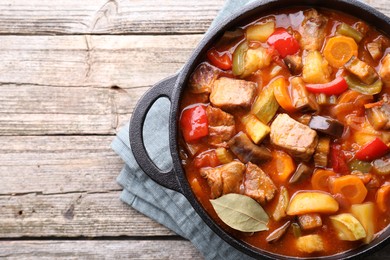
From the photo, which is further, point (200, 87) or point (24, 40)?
point (24, 40)

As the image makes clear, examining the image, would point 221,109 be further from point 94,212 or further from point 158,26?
point 94,212

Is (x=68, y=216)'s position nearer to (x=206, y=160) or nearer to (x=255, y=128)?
(x=206, y=160)

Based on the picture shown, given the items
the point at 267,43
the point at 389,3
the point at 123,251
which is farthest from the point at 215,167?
the point at 389,3

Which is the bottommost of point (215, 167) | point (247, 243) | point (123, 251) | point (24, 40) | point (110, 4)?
point (123, 251)

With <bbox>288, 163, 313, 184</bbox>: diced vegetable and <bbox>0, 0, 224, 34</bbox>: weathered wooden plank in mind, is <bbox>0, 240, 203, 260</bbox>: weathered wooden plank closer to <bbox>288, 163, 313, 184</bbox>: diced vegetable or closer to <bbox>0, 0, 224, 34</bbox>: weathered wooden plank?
<bbox>288, 163, 313, 184</bbox>: diced vegetable

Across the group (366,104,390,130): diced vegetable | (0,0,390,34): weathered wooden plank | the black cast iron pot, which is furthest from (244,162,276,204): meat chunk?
(0,0,390,34): weathered wooden plank

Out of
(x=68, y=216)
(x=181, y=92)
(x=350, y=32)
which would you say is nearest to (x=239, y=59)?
(x=181, y=92)
